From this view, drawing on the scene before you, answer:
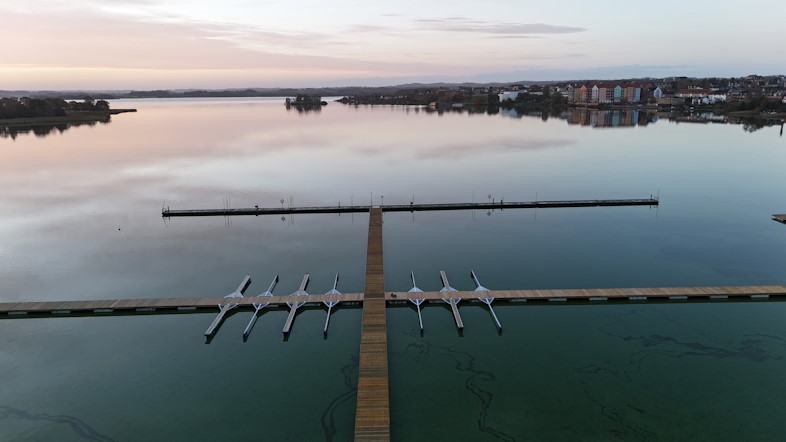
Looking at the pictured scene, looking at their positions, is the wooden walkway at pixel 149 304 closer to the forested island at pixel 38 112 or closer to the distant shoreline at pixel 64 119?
the distant shoreline at pixel 64 119

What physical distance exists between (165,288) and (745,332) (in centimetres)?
3903

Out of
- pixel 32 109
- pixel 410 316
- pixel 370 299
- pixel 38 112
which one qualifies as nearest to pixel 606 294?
pixel 410 316

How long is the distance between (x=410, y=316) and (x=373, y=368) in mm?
7941

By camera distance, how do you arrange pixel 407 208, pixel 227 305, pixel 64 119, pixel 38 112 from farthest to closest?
1. pixel 64 119
2. pixel 38 112
3. pixel 407 208
4. pixel 227 305

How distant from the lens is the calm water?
21.7 meters

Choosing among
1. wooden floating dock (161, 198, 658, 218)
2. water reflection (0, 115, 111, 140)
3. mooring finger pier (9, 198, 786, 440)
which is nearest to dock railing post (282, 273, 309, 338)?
mooring finger pier (9, 198, 786, 440)

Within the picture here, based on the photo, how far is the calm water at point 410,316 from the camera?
21656 millimetres

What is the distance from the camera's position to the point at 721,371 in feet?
81.0

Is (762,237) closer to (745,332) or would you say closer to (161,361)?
(745,332)

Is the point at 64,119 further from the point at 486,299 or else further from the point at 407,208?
the point at 486,299

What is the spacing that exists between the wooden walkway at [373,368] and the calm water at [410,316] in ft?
4.72

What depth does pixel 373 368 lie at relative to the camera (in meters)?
22.8

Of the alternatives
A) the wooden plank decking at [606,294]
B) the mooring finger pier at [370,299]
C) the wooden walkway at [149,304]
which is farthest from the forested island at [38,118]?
the wooden plank decking at [606,294]

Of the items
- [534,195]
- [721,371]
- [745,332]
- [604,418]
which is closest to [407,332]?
[604,418]
